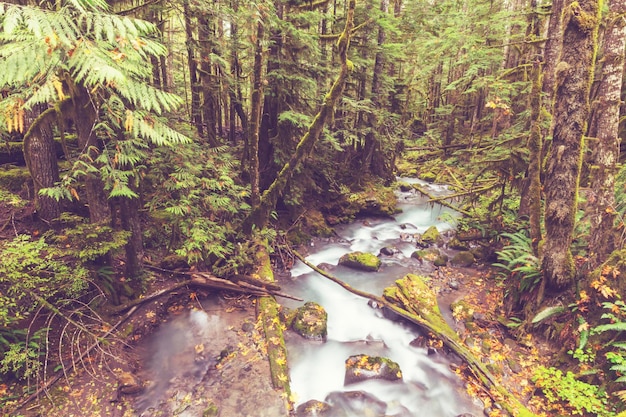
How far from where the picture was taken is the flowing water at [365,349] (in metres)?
6.29

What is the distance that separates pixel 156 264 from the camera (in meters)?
8.19

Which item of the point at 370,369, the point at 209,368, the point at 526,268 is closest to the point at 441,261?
the point at 526,268

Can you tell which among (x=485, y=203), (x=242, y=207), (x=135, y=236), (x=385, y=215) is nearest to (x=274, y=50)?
(x=242, y=207)

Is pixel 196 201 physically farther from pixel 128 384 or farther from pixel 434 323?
pixel 434 323

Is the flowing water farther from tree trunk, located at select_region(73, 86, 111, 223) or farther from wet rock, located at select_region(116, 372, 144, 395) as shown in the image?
tree trunk, located at select_region(73, 86, 111, 223)

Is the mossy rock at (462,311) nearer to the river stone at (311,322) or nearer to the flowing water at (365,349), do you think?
the flowing water at (365,349)

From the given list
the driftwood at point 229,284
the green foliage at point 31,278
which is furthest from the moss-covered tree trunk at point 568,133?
the green foliage at point 31,278

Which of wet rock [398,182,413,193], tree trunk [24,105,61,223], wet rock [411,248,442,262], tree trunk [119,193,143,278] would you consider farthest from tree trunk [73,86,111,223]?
wet rock [398,182,413,193]

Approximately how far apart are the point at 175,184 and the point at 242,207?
219 cm

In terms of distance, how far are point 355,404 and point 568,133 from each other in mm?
6863

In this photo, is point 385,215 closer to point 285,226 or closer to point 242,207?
point 285,226

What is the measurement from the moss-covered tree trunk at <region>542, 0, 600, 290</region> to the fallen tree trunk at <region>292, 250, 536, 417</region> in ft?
8.03

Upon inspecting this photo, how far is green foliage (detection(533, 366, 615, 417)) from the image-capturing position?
5.00 m

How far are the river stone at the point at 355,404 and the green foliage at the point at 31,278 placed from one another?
5296 mm
